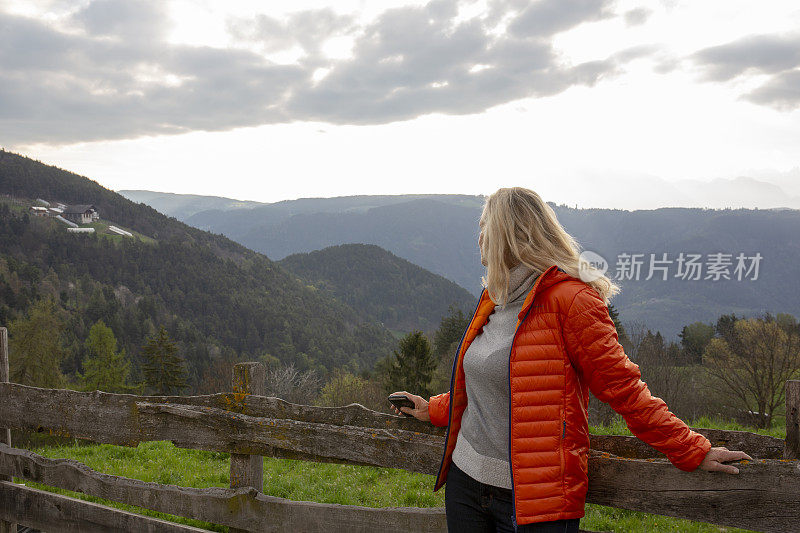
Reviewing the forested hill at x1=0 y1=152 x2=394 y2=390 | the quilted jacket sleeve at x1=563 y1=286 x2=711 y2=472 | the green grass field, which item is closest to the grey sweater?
the quilted jacket sleeve at x1=563 y1=286 x2=711 y2=472

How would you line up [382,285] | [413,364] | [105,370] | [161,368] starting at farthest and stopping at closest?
1. [382,285]
2. [161,368]
3. [105,370]
4. [413,364]

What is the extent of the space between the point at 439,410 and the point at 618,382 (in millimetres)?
953

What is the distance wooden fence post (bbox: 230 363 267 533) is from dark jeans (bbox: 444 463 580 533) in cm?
143

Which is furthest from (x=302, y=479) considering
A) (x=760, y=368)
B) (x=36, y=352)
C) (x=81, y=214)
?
(x=81, y=214)

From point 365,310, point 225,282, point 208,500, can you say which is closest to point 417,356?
point 208,500

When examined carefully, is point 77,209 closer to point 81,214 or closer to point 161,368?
point 81,214

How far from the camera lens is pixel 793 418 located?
2.38 meters

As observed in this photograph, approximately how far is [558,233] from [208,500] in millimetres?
2557

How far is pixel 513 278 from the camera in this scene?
2.30 metres

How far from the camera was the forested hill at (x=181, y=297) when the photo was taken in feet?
288

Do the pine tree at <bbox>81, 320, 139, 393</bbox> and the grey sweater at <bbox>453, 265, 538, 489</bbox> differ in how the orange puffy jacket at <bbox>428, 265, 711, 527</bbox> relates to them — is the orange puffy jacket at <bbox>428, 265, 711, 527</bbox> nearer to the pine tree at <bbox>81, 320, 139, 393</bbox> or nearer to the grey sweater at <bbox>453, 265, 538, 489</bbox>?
the grey sweater at <bbox>453, 265, 538, 489</bbox>

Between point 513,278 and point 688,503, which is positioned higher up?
point 513,278

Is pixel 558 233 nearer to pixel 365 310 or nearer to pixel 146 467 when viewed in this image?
pixel 146 467

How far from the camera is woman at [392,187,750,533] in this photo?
6.70ft
